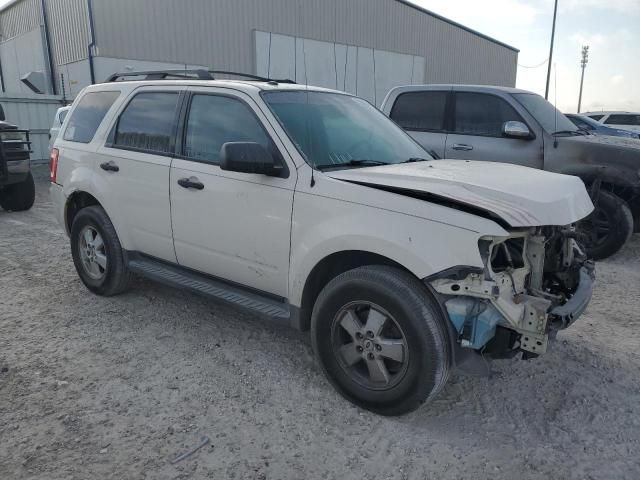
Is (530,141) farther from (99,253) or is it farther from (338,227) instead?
(99,253)

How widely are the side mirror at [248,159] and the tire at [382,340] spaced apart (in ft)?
2.65

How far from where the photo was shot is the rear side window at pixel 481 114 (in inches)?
264

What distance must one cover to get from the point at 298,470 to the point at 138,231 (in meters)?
2.49

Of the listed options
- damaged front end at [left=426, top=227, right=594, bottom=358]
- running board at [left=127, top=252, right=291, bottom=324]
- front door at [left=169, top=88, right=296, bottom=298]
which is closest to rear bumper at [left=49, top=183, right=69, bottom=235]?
running board at [left=127, top=252, right=291, bottom=324]

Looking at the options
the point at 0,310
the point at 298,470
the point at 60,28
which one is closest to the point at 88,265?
the point at 0,310

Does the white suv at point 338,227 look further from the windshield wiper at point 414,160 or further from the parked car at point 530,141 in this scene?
the parked car at point 530,141

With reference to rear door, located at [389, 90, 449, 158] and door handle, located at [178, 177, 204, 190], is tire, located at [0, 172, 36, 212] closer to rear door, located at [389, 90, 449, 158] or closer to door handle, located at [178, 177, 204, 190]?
rear door, located at [389, 90, 449, 158]

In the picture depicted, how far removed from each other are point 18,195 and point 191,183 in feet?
21.9

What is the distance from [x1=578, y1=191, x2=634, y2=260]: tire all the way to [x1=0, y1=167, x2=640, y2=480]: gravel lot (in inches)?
75.8

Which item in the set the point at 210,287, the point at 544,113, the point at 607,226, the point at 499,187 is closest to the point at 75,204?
the point at 210,287

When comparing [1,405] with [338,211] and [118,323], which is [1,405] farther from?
[338,211]

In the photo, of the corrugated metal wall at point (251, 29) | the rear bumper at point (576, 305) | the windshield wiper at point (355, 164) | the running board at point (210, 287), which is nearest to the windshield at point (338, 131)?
the windshield wiper at point (355, 164)

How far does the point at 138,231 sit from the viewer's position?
167 inches

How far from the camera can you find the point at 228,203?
3.49 meters
